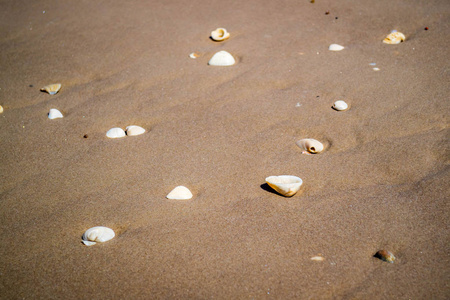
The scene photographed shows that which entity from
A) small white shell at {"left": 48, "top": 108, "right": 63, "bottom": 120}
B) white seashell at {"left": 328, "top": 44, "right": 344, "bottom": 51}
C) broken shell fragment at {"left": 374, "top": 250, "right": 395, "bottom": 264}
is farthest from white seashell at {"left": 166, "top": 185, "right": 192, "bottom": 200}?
white seashell at {"left": 328, "top": 44, "right": 344, "bottom": 51}

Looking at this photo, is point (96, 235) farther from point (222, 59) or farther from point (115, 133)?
point (222, 59)

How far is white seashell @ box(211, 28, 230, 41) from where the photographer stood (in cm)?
296

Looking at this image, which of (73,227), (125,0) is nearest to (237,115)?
(73,227)

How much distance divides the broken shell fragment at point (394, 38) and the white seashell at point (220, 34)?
4.42ft

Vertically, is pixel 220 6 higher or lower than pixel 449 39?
higher

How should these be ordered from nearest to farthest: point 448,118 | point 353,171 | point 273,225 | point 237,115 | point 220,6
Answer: point 273,225 < point 353,171 < point 448,118 < point 237,115 < point 220,6

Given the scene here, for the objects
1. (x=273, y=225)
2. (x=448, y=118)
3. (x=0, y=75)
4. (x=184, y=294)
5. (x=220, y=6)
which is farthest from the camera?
(x=220, y=6)

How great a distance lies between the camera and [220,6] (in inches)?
137

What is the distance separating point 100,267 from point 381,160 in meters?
1.46

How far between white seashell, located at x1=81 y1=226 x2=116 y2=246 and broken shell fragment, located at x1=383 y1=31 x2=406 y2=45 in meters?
2.63

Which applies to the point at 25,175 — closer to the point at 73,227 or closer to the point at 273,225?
the point at 73,227

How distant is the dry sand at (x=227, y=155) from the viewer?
1.33m

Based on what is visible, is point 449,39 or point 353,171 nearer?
point 353,171

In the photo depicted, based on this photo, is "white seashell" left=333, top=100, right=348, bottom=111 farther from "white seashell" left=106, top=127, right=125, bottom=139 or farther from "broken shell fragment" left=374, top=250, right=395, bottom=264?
"white seashell" left=106, top=127, right=125, bottom=139
